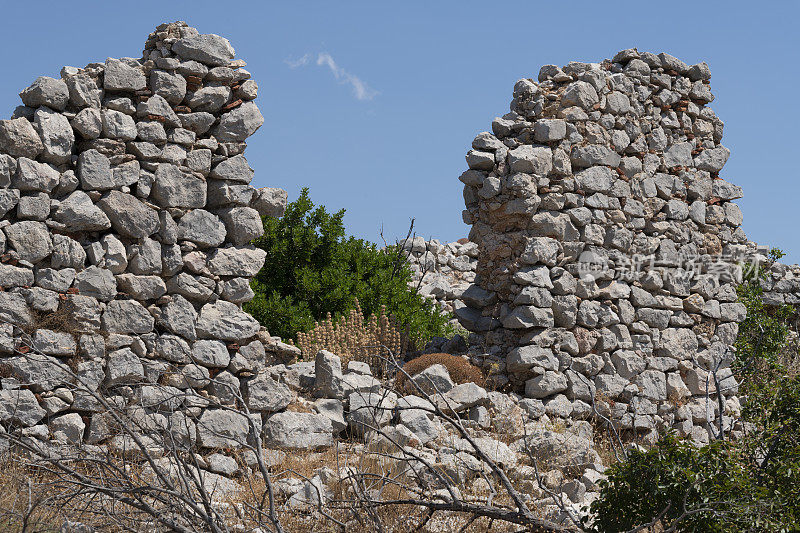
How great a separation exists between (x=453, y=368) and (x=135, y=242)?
327cm

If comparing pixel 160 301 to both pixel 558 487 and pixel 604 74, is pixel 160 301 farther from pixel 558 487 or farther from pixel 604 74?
pixel 604 74

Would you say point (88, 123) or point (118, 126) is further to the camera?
point (118, 126)

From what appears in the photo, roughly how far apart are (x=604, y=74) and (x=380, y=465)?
17.3 ft

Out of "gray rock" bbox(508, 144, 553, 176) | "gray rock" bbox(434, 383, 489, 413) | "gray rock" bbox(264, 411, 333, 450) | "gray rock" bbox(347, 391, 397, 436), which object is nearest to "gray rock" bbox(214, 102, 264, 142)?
"gray rock" bbox(264, 411, 333, 450)

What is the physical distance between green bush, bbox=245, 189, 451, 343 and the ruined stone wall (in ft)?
7.48

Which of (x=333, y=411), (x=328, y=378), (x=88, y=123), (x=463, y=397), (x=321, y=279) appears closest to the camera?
(x=88, y=123)

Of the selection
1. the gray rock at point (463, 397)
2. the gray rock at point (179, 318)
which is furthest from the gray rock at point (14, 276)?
the gray rock at point (463, 397)

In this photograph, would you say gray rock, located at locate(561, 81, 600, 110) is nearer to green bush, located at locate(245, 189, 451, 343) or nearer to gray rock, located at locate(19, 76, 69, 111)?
green bush, located at locate(245, 189, 451, 343)

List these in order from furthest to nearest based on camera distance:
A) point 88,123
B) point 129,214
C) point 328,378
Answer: point 328,378 → point 129,214 → point 88,123

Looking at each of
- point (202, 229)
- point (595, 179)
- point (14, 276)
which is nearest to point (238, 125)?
point (202, 229)

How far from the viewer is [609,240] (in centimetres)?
848

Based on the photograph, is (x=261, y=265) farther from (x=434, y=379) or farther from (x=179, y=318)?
(x=434, y=379)

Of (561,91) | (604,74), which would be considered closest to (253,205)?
(561,91)

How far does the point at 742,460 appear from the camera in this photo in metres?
4.48
